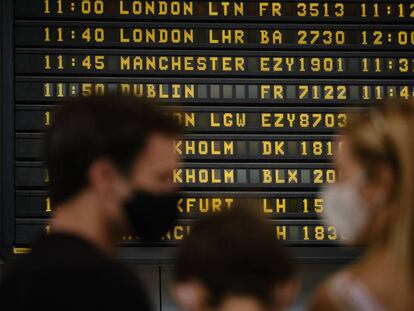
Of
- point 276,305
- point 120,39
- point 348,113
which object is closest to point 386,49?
point 348,113

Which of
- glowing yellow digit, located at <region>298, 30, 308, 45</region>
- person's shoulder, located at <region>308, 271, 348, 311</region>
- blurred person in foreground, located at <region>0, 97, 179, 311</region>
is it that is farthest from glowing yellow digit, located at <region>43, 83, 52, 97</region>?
person's shoulder, located at <region>308, 271, 348, 311</region>

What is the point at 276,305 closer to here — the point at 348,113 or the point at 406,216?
the point at 406,216

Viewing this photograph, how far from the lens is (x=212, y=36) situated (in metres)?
3.50

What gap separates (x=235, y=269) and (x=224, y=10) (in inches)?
85.5

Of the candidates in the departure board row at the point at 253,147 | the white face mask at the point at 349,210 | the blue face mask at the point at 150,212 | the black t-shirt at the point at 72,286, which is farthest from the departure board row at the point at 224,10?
the black t-shirt at the point at 72,286

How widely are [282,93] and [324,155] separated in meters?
0.26

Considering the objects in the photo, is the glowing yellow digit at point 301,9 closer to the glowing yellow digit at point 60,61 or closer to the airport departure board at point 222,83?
the airport departure board at point 222,83

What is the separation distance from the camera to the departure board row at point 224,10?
3469 mm

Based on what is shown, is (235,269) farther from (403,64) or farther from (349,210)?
(403,64)

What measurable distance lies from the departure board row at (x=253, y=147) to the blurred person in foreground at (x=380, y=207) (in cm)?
204

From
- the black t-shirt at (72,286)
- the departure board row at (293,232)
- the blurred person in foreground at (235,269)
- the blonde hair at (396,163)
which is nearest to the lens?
the black t-shirt at (72,286)

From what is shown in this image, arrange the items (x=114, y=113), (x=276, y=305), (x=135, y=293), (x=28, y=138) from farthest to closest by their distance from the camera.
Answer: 1. (x=28, y=138)
2. (x=276, y=305)
3. (x=114, y=113)
4. (x=135, y=293)

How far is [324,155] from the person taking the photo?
3.51m

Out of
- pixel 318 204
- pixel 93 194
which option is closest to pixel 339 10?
pixel 318 204
